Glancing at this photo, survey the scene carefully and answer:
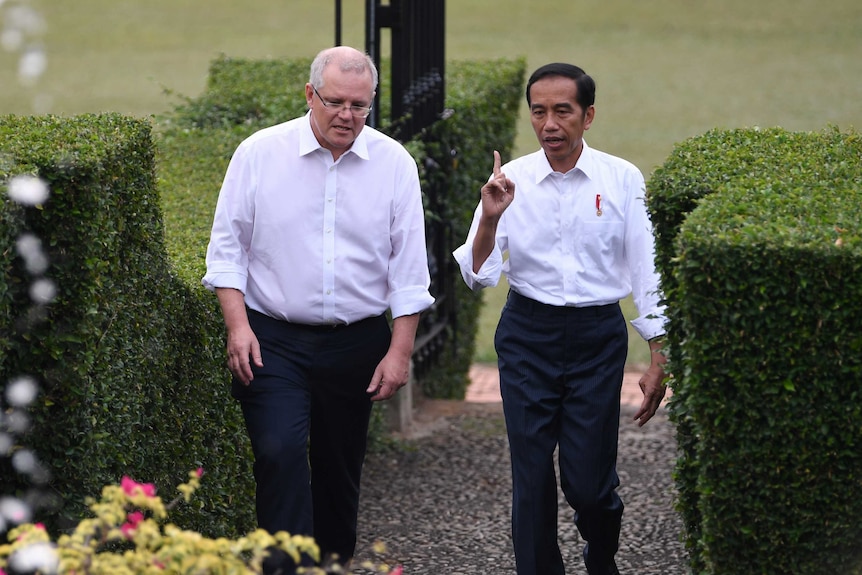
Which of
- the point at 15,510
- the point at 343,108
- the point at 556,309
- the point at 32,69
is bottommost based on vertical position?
the point at 15,510

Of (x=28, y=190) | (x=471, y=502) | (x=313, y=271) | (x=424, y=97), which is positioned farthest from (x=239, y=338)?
(x=424, y=97)

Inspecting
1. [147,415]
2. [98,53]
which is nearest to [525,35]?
[98,53]

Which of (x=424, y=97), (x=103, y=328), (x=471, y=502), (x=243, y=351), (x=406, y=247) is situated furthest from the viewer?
(x=424, y=97)

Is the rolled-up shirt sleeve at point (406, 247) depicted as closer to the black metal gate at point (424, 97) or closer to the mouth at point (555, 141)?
the mouth at point (555, 141)

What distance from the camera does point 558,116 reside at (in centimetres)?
476

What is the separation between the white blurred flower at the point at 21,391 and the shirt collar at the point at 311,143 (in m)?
1.15

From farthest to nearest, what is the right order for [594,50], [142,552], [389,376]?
[594,50], [389,376], [142,552]

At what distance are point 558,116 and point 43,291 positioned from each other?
5.94 feet

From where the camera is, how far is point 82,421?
4.06 meters

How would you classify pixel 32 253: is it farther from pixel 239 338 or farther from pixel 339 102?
pixel 339 102

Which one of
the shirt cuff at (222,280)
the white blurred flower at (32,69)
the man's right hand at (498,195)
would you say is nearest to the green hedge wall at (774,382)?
the man's right hand at (498,195)

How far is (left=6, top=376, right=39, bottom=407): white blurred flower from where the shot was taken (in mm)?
3957

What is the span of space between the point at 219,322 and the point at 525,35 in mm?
25725

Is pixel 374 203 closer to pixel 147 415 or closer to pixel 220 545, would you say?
pixel 147 415
